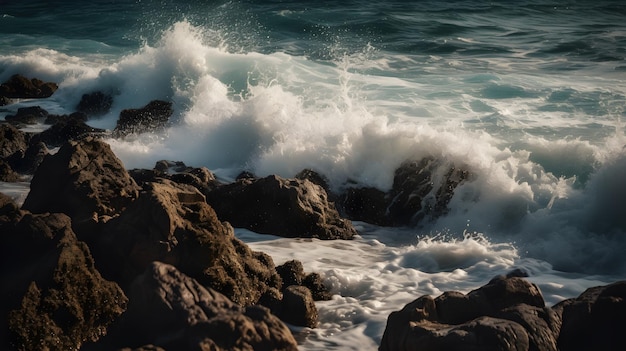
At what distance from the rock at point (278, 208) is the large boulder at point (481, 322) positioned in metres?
3.10

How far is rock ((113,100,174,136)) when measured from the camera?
46.3 ft

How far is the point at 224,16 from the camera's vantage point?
25.2 m

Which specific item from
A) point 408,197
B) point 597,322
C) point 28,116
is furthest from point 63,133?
point 597,322

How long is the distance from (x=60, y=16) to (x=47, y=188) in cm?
2452

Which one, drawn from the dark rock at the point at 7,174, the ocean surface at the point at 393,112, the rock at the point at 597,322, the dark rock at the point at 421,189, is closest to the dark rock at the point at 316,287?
the ocean surface at the point at 393,112

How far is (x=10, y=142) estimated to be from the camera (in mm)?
11836

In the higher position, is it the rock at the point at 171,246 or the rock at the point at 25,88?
the rock at the point at 171,246

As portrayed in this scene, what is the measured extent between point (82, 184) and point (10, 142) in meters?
5.90

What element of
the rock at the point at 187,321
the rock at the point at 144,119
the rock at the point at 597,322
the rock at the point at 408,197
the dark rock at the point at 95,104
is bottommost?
the dark rock at the point at 95,104

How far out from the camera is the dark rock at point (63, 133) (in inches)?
512

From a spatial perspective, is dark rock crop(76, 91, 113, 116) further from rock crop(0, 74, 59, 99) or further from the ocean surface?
rock crop(0, 74, 59, 99)

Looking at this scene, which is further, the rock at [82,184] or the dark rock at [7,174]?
the dark rock at [7,174]

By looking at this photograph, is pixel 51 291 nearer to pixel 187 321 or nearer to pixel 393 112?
pixel 187 321

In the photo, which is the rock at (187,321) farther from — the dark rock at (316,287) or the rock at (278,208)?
the rock at (278,208)
